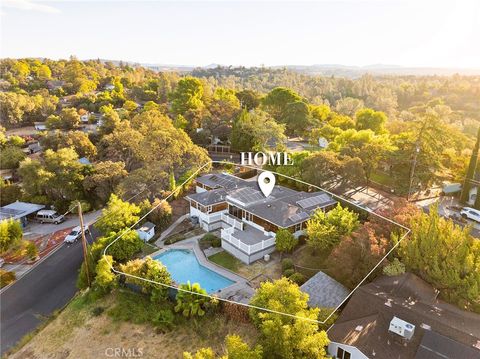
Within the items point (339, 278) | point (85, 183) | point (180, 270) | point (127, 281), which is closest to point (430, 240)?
point (339, 278)

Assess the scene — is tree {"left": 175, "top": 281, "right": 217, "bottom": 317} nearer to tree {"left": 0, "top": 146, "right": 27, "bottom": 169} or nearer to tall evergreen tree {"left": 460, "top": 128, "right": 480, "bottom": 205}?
tall evergreen tree {"left": 460, "top": 128, "right": 480, "bottom": 205}

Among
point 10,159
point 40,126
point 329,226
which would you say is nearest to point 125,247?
point 329,226

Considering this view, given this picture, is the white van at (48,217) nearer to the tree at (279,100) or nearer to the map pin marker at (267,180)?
the map pin marker at (267,180)

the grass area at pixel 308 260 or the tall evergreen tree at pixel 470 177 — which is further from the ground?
the grass area at pixel 308 260

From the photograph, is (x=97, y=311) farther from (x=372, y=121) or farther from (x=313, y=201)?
(x=372, y=121)

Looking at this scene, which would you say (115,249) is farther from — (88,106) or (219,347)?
(88,106)

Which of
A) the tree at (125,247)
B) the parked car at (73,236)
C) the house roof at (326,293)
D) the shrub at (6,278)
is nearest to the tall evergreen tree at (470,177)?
the house roof at (326,293)
